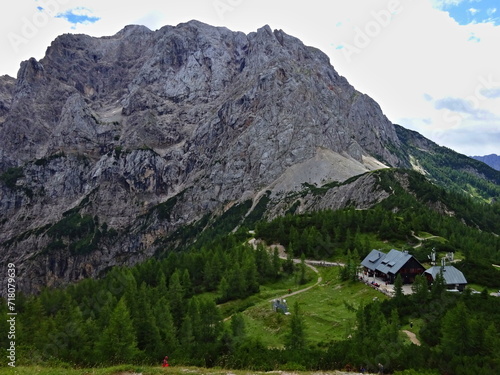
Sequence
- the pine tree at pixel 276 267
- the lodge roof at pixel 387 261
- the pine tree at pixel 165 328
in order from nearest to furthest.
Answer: the pine tree at pixel 165 328, the lodge roof at pixel 387 261, the pine tree at pixel 276 267

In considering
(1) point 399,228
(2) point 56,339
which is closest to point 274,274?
(1) point 399,228

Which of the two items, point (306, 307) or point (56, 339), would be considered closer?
point (56, 339)

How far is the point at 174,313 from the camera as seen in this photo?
6681 cm

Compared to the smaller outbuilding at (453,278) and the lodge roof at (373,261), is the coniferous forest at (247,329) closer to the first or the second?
the smaller outbuilding at (453,278)

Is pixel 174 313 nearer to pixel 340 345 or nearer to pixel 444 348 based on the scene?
pixel 340 345

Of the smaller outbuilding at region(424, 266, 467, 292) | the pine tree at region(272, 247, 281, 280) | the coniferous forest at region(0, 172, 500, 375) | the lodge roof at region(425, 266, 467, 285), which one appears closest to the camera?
the coniferous forest at region(0, 172, 500, 375)

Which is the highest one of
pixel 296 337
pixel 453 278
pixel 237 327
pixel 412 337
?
pixel 453 278

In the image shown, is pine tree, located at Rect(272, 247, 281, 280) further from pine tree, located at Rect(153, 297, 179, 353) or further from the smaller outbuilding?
pine tree, located at Rect(153, 297, 179, 353)

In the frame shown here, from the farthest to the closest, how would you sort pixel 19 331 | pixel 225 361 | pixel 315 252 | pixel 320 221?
pixel 320 221
pixel 315 252
pixel 19 331
pixel 225 361

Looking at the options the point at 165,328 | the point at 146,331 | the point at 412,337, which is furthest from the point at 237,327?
the point at 412,337

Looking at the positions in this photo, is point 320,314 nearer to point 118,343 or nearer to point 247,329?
point 247,329

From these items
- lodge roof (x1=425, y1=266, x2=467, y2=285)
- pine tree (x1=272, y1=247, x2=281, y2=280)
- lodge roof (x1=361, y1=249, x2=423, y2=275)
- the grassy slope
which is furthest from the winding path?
pine tree (x1=272, y1=247, x2=281, y2=280)

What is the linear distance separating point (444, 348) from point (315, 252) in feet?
247

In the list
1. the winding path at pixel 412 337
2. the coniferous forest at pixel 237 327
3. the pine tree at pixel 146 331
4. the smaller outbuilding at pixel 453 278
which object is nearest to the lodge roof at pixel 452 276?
the smaller outbuilding at pixel 453 278
